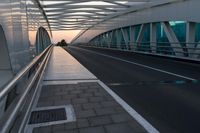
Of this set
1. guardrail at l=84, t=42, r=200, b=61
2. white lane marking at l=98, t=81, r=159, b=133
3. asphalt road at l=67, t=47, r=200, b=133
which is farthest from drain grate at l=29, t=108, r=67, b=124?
guardrail at l=84, t=42, r=200, b=61

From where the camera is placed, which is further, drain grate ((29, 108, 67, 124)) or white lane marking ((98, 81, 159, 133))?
drain grate ((29, 108, 67, 124))

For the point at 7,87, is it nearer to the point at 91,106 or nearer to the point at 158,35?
the point at 91,106

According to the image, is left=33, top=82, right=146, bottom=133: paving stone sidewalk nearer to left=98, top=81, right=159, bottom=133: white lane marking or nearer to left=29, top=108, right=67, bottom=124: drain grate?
left=98, top=81, right=159, bottom=133: white lane marking

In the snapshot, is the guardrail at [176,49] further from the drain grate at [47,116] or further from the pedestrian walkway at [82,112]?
the drain grate at [47,116]

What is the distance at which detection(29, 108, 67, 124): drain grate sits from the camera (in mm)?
5809

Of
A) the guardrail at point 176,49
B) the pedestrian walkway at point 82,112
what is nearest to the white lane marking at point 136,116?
the pedestrian walkway at point 82,112

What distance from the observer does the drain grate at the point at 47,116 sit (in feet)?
19.1

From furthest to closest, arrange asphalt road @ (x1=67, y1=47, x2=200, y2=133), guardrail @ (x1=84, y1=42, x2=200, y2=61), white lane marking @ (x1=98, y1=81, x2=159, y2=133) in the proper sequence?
guardrail @ (x1=84, y1=42, x2=200, y2=61) < asphalt road @ (x1=67, y1=47, x2=200, y2=133) < white lane marking @ (x1=98, y1=81, x2=159, y2=133)

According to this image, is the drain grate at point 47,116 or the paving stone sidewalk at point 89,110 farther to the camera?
the drain grate at point 47,116

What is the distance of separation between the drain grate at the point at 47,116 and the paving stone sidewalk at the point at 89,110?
0.32m

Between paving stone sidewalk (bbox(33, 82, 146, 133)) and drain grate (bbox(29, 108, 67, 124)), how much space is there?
32 centimetres

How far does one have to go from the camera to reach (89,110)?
6.48 metres

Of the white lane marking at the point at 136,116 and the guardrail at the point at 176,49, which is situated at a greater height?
the guardrail at the point at 176,49

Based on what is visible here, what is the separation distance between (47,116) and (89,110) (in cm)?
93
